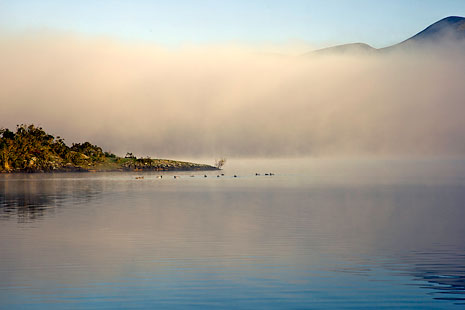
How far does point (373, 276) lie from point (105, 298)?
10938 mm

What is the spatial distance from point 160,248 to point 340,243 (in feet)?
34.2

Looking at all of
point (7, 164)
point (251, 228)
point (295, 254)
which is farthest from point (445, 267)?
point (7, 164)

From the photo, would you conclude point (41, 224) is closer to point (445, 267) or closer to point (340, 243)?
point (340, 243)

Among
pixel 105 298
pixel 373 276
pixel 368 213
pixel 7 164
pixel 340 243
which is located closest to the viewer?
pixel 105 298

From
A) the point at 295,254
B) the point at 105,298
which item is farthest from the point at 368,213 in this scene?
the point at 105,298

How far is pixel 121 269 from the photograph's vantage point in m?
25.9

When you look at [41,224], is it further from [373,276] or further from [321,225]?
[373,276]

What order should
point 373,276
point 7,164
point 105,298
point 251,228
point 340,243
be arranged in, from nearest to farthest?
point 105,298, point 373,276, point 340,243, point 251,228, point 7,164

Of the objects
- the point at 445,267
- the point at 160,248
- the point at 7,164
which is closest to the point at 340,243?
the point at 445,267

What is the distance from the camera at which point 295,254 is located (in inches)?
1181

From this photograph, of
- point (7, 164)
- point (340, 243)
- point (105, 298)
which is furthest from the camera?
point (7, 164)

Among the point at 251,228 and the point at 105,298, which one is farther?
the point at 251,228

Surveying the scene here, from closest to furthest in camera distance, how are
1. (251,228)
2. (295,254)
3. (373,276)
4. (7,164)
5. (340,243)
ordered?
(373,276) < (295,254) < (340,243) < (251,228) < (7,164)

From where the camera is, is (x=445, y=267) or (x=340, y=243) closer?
(x=445, y=267)
